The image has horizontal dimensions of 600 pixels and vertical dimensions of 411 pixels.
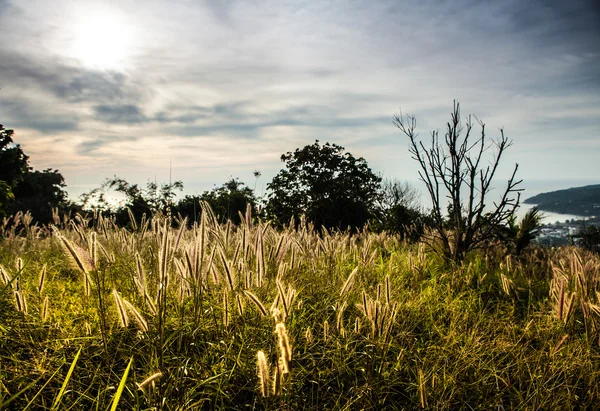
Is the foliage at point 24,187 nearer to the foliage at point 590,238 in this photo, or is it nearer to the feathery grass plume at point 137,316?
the feathery grass plume at point 137,316

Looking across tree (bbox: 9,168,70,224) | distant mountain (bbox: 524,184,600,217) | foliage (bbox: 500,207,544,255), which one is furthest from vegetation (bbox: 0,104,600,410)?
distant mountain (bbox: 524,184,600,217)

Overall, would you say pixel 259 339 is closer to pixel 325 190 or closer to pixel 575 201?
pixel 325 190

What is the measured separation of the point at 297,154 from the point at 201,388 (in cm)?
1651

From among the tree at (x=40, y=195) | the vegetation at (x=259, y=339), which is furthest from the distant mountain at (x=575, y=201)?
the vegetation at (x=259, y=339)

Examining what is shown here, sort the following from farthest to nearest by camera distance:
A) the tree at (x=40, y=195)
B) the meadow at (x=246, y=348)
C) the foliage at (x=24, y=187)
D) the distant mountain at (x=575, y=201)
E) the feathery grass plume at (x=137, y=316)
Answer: the distant mountain at (x=575, y=201)
the tree at (x=40, y=195)
the foliage at (x=24, y=187)
the meadow at (x=246, y=348)
the feathery grass plume at (x=137, y=316)

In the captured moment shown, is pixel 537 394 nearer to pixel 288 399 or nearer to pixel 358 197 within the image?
pixel 288 399

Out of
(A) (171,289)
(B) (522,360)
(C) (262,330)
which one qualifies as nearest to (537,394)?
(B) (522,360)

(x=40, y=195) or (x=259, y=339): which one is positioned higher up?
(x=40, y=195)

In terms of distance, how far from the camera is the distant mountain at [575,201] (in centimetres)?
8819

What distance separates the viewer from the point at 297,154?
18.0 metres

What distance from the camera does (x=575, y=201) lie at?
3863 inches

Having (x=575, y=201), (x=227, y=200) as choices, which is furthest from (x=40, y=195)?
(x=575, y=201)

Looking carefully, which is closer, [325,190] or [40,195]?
[325,190]

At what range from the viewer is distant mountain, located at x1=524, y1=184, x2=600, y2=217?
88.2m
